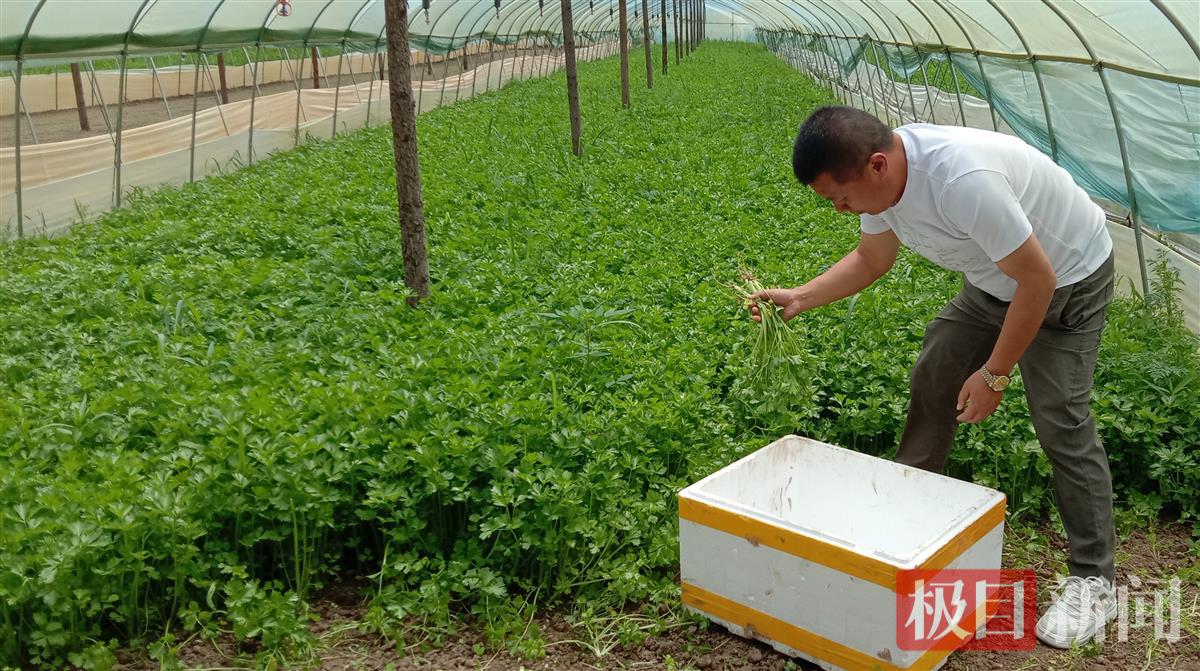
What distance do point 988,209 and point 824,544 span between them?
1101mm

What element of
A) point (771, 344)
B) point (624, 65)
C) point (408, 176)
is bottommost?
point (771, 344)

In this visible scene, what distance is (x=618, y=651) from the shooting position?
3258 millimetres

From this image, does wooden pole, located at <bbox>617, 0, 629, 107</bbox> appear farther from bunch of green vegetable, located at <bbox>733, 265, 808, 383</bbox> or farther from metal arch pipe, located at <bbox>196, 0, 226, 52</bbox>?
bunch of green vegetable, located at <bbox>733, 265, 808, 383</bbox>

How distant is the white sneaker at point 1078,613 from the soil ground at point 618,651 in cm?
5

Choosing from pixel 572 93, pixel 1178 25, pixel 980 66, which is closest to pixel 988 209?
pixel 1178 25

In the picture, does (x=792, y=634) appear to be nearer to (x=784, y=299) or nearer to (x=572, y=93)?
(x=784, y=299)

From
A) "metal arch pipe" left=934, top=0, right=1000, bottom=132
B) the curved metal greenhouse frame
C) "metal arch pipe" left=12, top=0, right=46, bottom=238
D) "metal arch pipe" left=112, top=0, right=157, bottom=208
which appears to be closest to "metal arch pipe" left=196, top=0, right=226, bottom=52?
the curved metal greenhouse frame

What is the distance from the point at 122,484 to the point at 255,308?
9.33ft

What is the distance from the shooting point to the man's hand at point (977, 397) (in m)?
3.11

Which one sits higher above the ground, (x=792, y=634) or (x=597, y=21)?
(x=597, y=21)

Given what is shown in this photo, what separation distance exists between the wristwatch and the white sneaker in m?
0.80

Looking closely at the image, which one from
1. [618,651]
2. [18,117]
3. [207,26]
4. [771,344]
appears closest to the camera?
[618,651]

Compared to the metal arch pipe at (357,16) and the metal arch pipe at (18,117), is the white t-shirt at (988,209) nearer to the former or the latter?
the metal arch pipe at (18,117)

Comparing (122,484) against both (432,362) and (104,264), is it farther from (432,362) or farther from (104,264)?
(104,264)
